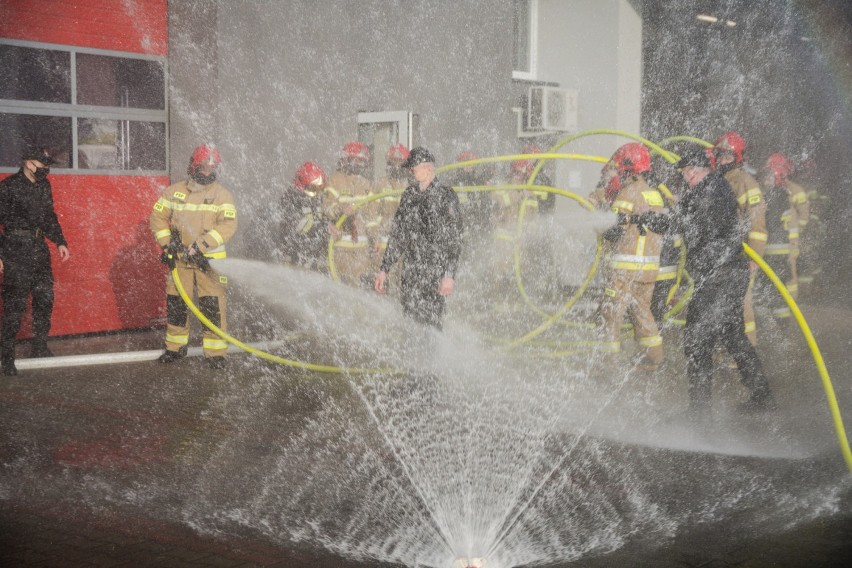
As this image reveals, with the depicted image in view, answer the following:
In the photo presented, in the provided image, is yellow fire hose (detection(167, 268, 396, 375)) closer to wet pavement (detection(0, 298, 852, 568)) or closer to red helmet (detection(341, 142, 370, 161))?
wet pavement (detection(0, 298, 852, 568))

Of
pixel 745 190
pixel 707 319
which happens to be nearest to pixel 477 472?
pixel 707 319

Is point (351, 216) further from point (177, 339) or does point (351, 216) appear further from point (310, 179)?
point (177, 339)

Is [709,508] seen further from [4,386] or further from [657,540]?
[4,386]

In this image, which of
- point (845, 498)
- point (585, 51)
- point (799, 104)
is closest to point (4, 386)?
point (845, 498)

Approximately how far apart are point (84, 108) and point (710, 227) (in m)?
7.16

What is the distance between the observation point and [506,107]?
1449 cm

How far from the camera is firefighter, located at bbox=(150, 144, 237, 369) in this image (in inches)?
336

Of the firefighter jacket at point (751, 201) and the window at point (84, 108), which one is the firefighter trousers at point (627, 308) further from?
the window at point (84, 108)

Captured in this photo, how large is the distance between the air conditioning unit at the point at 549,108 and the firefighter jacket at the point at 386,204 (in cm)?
422

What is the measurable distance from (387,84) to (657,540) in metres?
9.43

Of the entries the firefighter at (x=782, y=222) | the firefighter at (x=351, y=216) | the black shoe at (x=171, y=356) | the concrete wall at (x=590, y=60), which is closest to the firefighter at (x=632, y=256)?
the firefighter at (x=782, y=222)

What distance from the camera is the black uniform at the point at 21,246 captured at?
800 cm

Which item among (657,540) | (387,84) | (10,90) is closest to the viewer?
(657,540)

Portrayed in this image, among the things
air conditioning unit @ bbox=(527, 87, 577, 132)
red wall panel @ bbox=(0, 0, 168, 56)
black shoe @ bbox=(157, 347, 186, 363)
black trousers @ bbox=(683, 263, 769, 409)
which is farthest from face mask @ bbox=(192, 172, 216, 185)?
air conditioning unit @ bbox=(527, 87, 577, 132)
